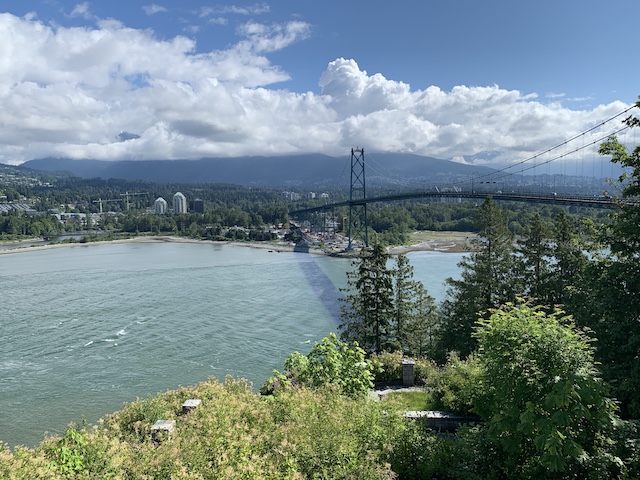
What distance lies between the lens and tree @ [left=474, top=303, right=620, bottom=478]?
335 cm

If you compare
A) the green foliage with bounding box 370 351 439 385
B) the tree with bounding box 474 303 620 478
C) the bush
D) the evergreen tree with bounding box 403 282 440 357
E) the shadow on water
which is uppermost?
the tree with bounding box 474 303 620 478

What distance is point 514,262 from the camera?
11.0 metres

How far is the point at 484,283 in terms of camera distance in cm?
1074

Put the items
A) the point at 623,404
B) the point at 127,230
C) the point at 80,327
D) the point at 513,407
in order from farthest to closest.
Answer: the point at 127,230 → the point at 80,327 → the point at 623,404 → the point at 513,407

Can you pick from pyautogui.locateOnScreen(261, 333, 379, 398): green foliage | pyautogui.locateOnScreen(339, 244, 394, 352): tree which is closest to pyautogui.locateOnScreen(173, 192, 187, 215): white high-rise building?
pyautogui.locateOnScreen(339, 244, 394, 352): tree

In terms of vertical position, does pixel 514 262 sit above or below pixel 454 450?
above

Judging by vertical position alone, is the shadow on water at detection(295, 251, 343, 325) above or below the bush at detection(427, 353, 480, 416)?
below

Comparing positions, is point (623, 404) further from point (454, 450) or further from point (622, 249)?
point (454, 450)

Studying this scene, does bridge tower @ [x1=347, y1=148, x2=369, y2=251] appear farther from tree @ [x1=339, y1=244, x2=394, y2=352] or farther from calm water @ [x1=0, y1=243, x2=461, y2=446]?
tree @ [x1=339, y1=244, x2=394, y2=352]

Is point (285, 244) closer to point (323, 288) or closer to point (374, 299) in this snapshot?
point (323, 288)

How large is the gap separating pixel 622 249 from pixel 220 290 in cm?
2102

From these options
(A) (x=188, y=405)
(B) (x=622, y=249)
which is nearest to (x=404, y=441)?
(A) (x=188, y=405)

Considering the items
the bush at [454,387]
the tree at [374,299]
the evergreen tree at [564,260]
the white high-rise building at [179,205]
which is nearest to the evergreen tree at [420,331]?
the tree at [374,299]

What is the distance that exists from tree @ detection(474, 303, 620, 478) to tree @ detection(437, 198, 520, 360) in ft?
21.8
